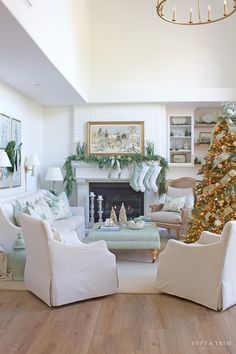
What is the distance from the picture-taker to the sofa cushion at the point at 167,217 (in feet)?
20.7

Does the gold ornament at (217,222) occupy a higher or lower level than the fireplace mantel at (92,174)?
lower

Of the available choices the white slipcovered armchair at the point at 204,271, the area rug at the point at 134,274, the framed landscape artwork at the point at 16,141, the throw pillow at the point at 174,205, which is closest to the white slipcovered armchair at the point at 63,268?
the area rug at the point at 134,274

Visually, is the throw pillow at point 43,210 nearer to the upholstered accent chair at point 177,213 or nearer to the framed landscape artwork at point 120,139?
the upholstered accent chair at point 177,213

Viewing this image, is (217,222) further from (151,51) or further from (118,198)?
(151,51)

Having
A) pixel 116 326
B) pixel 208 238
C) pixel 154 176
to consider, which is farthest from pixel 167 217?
pixel 116 326

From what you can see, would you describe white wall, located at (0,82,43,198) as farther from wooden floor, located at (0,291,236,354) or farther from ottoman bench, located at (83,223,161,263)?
wooden floor, located at (0,291,236,354)

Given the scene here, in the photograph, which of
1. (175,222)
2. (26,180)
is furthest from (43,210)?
(175,222)

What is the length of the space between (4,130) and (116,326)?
3.62 metres

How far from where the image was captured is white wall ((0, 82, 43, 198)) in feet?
19.0

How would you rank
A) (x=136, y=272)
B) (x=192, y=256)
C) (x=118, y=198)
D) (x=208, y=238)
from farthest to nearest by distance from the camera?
(x=118, y=198), (x=136, y=272), (x=208, y=238), (x=192, y=256)

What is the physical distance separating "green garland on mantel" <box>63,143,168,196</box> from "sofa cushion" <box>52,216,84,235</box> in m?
1.51

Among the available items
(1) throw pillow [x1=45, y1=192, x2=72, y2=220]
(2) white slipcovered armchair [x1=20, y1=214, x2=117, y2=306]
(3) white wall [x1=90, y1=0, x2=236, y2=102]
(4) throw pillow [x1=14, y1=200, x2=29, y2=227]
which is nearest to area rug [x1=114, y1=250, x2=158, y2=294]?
(2) white slipcovered armchair [x1=20, y1=214, x2=117, y2=306]

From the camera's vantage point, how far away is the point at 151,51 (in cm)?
772

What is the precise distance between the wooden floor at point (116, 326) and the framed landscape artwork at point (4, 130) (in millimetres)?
2545
